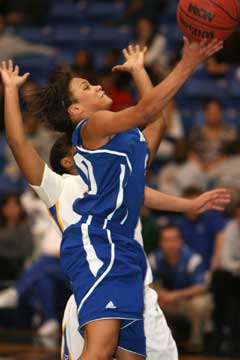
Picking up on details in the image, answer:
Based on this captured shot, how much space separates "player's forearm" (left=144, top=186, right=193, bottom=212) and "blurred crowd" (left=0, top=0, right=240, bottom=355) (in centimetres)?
347

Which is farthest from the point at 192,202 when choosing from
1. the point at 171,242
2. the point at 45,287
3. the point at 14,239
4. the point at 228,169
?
the point at 14,239

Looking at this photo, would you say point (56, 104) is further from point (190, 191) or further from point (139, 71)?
point (190, 191)

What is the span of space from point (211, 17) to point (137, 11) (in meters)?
8.82

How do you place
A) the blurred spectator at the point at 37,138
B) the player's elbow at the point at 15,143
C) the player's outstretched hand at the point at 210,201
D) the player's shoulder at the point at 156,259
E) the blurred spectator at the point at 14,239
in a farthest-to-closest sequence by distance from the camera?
the blurred spectator at the point at 37,138 < the blurred spectator at the point at 14,239 < the player's shoulder at the point at 156,259 < the player's outstretched hand at the point at 210,201 < the player's elbow at the point at 15,143

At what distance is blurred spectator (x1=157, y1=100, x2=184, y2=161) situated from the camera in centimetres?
1084

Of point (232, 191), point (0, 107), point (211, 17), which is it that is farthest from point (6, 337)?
point (211, 17)

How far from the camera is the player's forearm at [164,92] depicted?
13.9 feet

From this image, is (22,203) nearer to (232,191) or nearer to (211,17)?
(232,191)

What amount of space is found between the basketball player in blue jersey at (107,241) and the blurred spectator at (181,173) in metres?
5.20

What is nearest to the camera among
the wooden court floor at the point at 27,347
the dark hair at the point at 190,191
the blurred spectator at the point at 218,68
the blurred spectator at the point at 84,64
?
the wooden court floor at the point at 27,347

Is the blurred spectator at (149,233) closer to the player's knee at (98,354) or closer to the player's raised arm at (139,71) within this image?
the player's raised arm at (139,71)

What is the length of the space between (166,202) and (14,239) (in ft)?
16.1

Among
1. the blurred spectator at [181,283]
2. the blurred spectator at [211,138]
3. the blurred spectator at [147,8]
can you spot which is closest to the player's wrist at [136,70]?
the blurred spectator at [181,283]

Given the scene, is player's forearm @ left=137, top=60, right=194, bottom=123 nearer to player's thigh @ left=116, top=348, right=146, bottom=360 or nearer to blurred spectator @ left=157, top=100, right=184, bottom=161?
player's thigh @ left=116, top=348, right=146, bottom=360
